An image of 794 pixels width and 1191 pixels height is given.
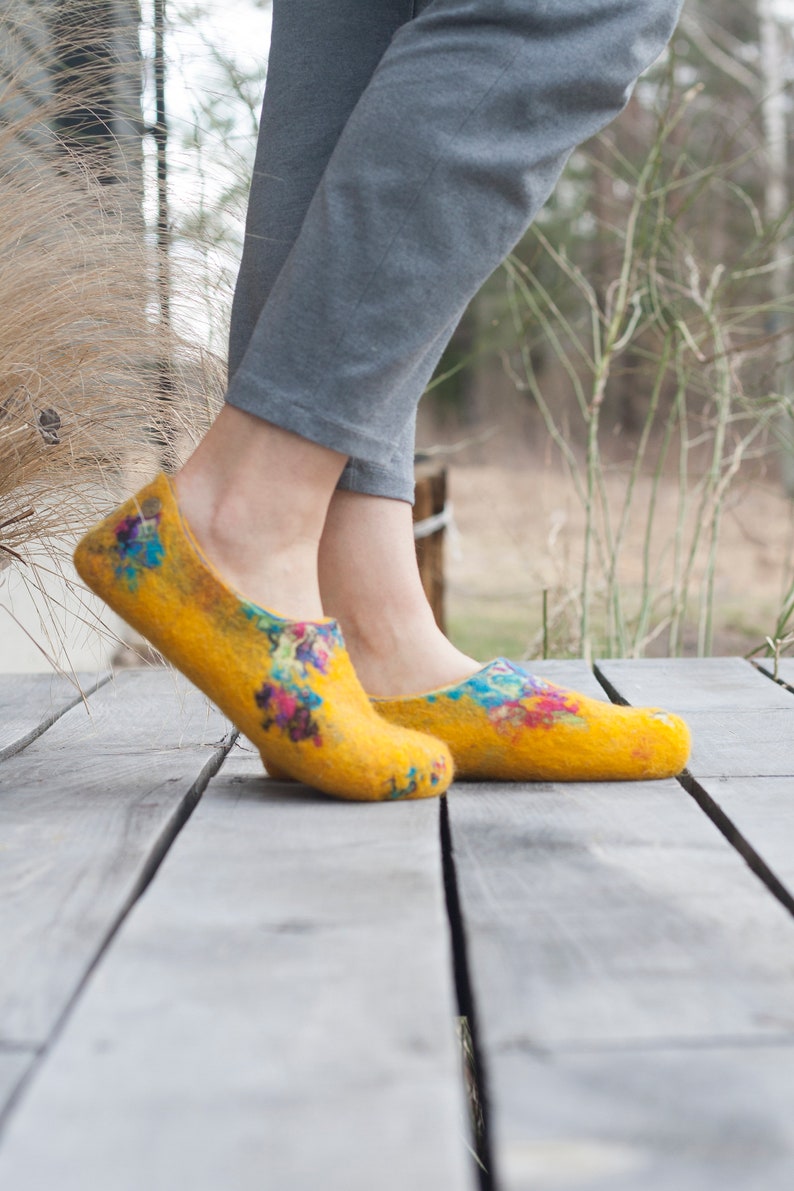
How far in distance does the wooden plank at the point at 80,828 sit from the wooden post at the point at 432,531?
145 cm

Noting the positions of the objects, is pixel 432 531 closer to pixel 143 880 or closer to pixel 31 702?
pixel 31 702

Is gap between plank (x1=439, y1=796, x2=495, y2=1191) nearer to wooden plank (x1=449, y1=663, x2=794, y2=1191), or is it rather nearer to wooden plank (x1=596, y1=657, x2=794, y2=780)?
wooden plank (x1=449, y1=663, x2=794, y2=1191)

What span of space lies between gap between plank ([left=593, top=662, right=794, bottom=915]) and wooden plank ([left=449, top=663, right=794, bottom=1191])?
0.05 ft

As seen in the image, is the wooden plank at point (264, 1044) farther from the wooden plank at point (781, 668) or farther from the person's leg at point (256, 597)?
the wooden plank at point (781, 668)

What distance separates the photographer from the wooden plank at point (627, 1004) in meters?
0.42

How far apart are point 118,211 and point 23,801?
0.56 metres

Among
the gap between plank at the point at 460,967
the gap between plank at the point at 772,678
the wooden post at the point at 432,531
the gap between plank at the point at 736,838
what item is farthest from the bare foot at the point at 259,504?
the wooden post at the point at 432,531

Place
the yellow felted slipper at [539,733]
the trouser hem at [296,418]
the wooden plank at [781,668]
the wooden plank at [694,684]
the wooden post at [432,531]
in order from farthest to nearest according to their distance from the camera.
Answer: the wooden post at [432,531] < the wooden plank at [781,668] < the wooden plank at [694,684] < the yellow felted slipper at [539,733] < the trouser hem at [296,418]

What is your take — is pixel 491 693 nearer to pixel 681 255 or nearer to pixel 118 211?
pixel 118 211

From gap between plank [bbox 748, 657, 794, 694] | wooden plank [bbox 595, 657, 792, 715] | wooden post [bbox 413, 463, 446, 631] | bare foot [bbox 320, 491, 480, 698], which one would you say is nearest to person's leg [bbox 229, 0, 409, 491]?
bare foot [bbox 320, 491, 480, 698]

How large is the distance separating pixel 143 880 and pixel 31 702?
2.29 ft

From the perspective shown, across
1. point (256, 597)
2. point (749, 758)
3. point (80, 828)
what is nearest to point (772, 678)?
point (749, 758)

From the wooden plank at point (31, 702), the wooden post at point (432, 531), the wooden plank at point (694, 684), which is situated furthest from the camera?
the wooden post at point (432, 531)

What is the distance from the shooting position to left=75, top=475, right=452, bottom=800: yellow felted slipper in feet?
2.77
